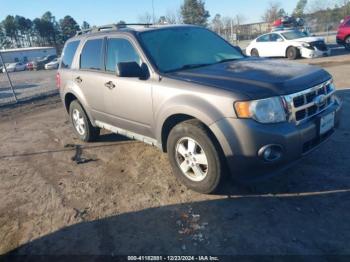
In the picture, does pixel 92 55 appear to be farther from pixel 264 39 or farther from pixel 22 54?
pixel 22 54

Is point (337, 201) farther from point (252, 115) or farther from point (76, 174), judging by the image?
point (76, 174)

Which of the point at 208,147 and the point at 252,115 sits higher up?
the point at 252,115

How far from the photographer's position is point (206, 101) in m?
3.48

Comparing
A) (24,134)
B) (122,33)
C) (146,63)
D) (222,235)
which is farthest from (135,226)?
(24,134)

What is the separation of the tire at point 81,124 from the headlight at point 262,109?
11.5ft

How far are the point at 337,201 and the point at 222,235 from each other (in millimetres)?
1308

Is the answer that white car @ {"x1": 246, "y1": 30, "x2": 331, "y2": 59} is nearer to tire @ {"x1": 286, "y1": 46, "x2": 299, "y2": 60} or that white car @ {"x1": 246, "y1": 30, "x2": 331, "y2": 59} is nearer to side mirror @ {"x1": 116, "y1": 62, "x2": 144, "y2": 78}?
tire @ {"x1": 286, "y1": 46, "x2": 299, "y2": 60}

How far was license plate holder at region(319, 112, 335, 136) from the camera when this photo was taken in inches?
143

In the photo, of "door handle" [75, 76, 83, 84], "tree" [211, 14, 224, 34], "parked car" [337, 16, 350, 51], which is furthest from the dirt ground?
"tree" [211, 14, 224, 34]

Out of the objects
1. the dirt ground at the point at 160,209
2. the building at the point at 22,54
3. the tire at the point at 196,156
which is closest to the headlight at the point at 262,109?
the tire at the point at 196,156

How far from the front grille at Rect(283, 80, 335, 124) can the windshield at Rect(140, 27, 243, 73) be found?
1.36 meters

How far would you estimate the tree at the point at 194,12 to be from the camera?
49500 millimetres

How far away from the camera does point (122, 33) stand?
4664mm

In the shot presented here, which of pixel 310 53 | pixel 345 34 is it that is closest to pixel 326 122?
pixel 310 53
